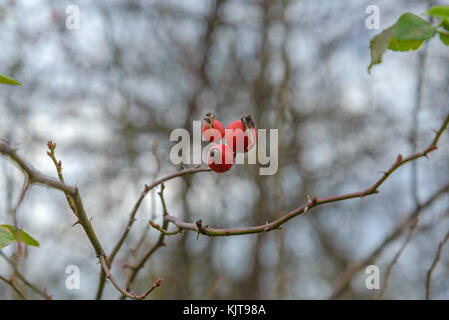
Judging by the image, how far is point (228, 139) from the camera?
1299 mm

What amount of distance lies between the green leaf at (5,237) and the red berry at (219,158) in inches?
23.2

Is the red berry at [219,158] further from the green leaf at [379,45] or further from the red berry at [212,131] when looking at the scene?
the green leaf at [379,45]

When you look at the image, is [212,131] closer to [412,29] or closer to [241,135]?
[241,135]

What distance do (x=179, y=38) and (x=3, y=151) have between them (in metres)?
4.73

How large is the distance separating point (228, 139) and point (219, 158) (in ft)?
0.32

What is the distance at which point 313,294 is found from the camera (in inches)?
220

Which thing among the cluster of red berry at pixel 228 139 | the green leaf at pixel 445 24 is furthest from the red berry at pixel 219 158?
the green leaf at pixel 445 24

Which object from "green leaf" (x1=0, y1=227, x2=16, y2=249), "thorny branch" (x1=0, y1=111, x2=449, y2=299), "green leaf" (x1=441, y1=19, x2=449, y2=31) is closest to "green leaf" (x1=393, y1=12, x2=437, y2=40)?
"green leaf" (x1=441, y1=19, x2=449, y2=31)

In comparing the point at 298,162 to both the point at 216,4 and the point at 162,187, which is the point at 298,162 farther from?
the point at 162,187

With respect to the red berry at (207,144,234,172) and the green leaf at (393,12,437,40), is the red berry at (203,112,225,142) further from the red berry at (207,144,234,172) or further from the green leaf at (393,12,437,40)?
the green leaf at (393,12,437,40)

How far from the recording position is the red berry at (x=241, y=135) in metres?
1.29
